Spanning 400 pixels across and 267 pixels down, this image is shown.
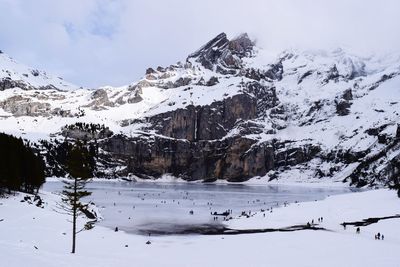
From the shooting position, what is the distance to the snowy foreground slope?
151ft

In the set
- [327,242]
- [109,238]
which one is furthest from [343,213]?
[109,238]

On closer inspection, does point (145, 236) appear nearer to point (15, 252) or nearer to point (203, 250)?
point (203, 250)

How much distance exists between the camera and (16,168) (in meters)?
90.1

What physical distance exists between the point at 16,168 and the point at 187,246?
45.3m

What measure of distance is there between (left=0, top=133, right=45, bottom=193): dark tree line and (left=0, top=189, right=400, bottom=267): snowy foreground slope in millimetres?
3815

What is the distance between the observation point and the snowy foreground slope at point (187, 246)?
151ft

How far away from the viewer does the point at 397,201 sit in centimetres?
10156

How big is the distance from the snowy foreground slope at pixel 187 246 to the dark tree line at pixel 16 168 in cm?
382

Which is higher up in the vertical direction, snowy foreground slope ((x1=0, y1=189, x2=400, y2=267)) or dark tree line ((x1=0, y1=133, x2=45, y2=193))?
dark tree line ((x1=0, y1=133, x2=45, y2=193))

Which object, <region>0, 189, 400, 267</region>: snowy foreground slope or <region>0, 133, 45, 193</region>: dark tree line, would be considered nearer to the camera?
<region>0, 189, 400, 267</region>: snowy foreground slope

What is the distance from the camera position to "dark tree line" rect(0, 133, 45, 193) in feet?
281

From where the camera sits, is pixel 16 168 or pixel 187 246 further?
pixel 16 168

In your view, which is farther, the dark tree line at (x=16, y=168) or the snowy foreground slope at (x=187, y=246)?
the dark tree line at (x=16, y=168)

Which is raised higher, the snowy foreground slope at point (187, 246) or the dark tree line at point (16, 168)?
the dark tree line at point (16, 168)
